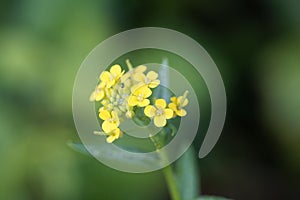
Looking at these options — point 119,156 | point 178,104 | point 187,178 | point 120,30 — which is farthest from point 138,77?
point 120,30

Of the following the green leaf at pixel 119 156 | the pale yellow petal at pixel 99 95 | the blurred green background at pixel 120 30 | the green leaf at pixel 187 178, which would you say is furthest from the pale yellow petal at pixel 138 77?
the blurred green background at pixel 120 30

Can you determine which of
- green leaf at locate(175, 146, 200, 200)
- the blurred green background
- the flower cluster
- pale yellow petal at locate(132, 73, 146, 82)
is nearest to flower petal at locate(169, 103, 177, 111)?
the flower cluster

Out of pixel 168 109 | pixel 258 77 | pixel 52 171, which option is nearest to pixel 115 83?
pixel 168 109

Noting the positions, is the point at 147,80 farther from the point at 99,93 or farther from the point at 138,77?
the point at 99,93

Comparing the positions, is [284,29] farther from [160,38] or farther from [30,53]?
[30,53]

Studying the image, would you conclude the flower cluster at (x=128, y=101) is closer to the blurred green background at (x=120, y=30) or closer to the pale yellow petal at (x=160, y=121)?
the pale yellow petal at (x=160, y=121)

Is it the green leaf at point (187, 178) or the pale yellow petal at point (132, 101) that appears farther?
the green leaf at point (187, 178)

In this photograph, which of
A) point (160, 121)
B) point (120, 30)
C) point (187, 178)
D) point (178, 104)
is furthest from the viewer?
point (120, 30)
